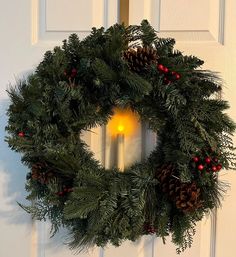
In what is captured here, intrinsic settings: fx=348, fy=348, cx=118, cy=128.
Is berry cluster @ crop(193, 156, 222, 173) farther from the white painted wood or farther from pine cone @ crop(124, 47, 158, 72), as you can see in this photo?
the white painted wood

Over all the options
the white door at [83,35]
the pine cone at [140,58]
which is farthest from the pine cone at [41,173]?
the pine cone at [140,58]

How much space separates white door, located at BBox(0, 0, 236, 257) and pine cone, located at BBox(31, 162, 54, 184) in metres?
0.20

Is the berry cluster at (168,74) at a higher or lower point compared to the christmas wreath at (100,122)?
higher

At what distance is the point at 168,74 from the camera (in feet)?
2.73

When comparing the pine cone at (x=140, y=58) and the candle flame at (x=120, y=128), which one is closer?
the pine cone at (x=140, y=58)

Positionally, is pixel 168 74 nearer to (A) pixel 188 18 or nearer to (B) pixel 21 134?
(A) pixel 188 18

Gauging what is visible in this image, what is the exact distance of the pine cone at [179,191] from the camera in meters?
0.81

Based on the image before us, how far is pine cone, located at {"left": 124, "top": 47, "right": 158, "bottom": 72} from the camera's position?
83 cm

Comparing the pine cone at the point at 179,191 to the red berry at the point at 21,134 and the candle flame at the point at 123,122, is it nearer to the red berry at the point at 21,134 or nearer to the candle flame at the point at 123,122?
the candle flame at the point at 123,122

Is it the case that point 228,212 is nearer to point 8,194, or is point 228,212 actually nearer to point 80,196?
point 80,196

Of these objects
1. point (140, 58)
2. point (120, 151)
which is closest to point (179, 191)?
point (120, 151)

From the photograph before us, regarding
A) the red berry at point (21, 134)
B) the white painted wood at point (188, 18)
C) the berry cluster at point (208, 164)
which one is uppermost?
the white painted wood at point (188, 18)

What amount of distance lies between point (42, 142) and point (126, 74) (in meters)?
0.26

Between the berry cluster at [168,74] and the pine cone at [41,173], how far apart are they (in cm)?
36
